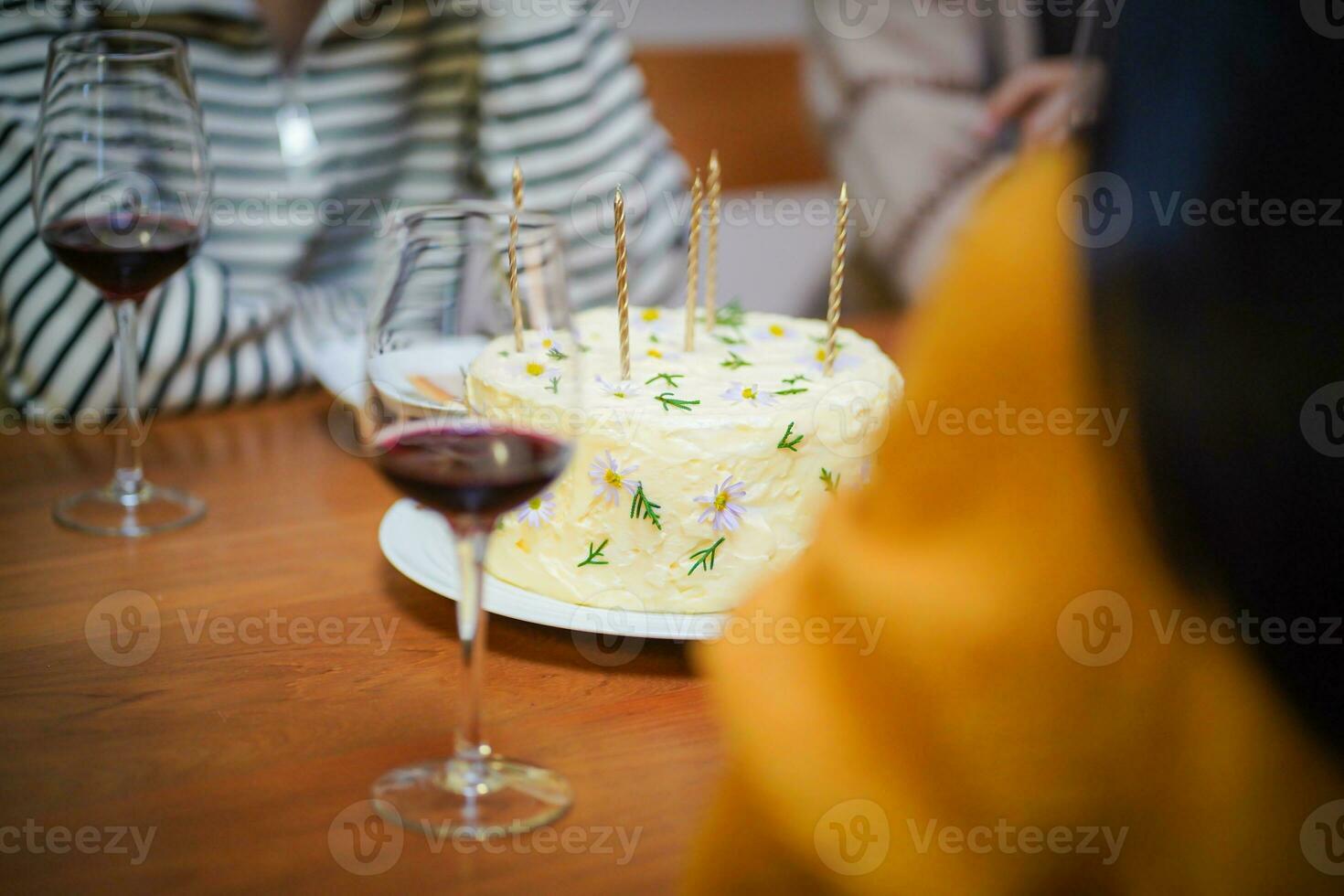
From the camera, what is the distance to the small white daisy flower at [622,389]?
35.0 inches

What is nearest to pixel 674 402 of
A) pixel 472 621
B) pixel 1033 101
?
pixel 472 621

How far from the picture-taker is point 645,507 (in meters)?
0.85

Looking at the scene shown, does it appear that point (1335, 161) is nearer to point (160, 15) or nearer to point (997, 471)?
point (997, 471)

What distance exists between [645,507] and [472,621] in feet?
0.73

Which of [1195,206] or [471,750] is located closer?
[1195,206]

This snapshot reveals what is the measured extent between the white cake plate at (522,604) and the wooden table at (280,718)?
25 mm

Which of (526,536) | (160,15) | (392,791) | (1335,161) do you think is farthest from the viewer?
(160,15)

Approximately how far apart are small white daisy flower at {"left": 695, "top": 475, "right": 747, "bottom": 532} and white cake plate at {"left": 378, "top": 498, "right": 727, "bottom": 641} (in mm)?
67

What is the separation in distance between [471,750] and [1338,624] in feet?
1.44

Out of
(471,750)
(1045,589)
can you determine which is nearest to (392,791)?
(471,750)

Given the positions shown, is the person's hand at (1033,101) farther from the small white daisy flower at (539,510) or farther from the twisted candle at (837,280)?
the small white daisy flower at (539,510)

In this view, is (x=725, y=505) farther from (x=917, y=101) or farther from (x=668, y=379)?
(x=917, y=101)

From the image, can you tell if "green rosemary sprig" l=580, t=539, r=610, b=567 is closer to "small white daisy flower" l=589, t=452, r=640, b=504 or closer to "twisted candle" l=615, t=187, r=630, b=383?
"small white daisy flower" l=589, t=452, r=640, b=504

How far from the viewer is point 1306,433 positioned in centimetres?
41
